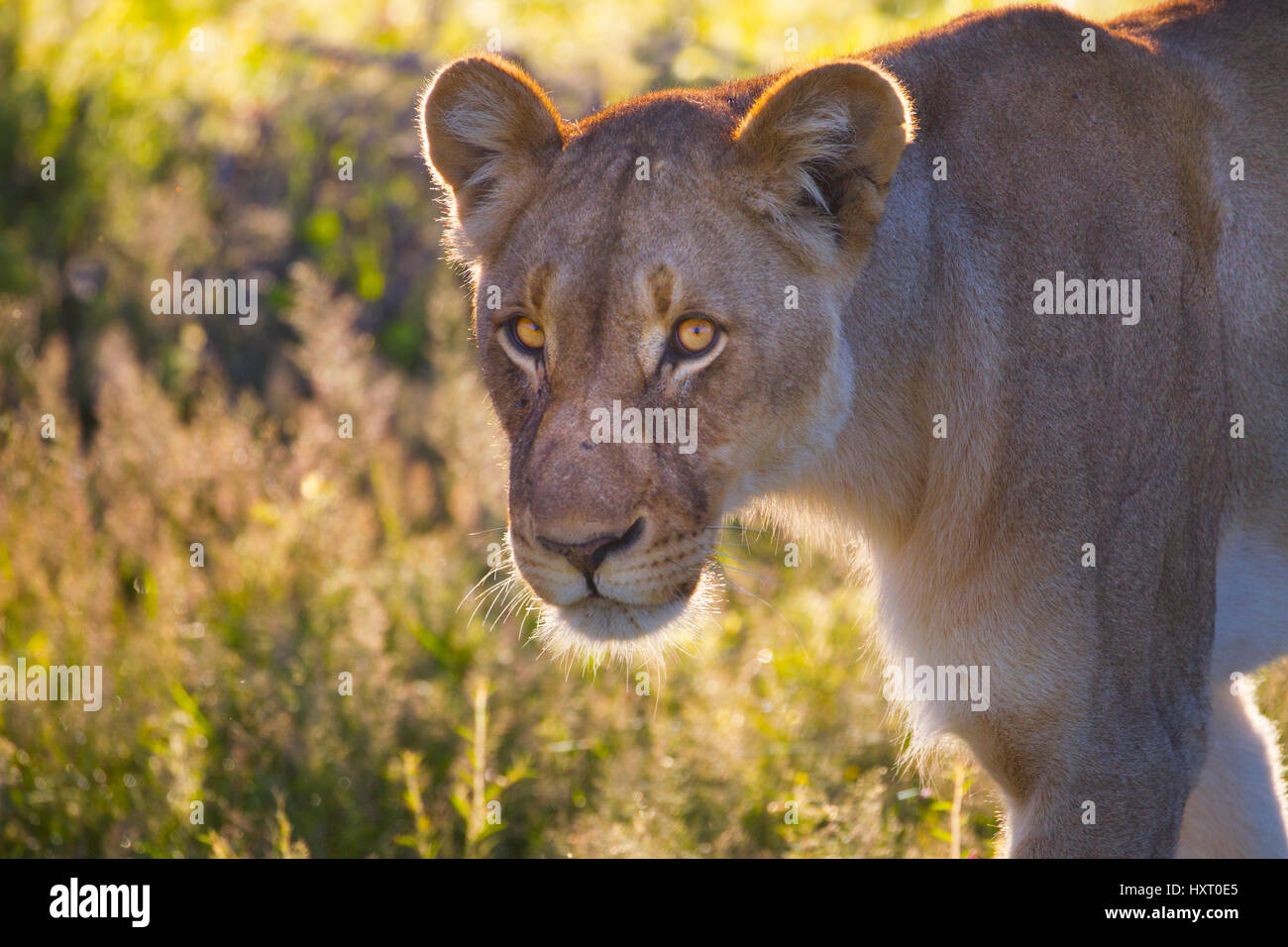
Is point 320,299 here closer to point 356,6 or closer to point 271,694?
point 271,694

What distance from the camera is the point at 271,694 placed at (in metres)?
5.45

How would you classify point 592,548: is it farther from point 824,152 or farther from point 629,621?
point 824,152

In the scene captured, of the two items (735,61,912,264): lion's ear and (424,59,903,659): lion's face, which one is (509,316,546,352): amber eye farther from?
(735,61,912,264): lion's ear

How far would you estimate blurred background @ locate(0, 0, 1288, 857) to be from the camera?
503 cm

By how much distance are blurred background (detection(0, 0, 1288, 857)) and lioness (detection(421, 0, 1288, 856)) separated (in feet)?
2.46

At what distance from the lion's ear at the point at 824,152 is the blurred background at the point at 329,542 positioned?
164 cm

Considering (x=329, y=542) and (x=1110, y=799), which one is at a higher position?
(x=329, y=542)

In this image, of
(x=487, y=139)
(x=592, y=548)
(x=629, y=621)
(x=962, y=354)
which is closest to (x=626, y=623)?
(x=629, y=621)

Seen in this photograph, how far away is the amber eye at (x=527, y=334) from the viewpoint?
11.6 ft

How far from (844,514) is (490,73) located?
161 cm

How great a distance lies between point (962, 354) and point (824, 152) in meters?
0.67

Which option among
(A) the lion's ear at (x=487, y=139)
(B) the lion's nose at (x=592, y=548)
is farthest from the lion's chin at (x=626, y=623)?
(A) the lion's ear at (x=487, y=139)

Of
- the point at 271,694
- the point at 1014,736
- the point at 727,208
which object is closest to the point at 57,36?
the point at 271,694

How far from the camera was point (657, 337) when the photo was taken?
11.0ft
